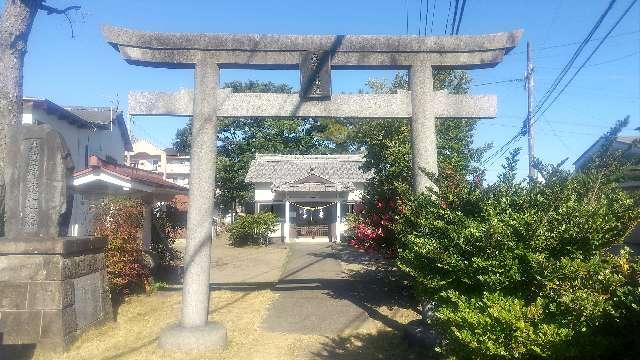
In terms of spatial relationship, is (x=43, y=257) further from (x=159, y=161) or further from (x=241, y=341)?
(x=159, y=161)

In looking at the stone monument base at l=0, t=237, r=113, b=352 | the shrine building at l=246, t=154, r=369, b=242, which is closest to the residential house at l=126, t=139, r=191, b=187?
the shrine building at l=246, t=154, r=369, b=242

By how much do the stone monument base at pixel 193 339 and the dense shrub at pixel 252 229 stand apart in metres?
17.7

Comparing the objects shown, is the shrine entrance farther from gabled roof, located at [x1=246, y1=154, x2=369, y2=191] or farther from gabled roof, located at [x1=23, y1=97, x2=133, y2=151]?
gabled roof, located at [x1=23, y1=97, x2=133, y2=151]

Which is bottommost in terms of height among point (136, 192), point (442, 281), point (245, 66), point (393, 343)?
point (393, 343)

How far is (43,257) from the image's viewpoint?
6.69m

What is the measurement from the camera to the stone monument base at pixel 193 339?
6477 millimetres

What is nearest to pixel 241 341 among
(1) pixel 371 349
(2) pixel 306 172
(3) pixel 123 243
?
(1) pixel 371 349

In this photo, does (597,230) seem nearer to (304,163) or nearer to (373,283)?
(373,283)

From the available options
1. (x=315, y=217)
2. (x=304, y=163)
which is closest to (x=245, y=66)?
(x=315, y=217)

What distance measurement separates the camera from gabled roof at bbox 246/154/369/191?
26.9 meters

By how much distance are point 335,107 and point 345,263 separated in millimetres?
9938

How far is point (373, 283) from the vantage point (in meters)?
11.7

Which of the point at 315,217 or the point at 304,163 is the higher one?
the point at 304,163

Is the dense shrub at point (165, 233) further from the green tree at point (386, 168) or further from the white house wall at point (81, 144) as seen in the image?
the green tree at point (386, 168)
